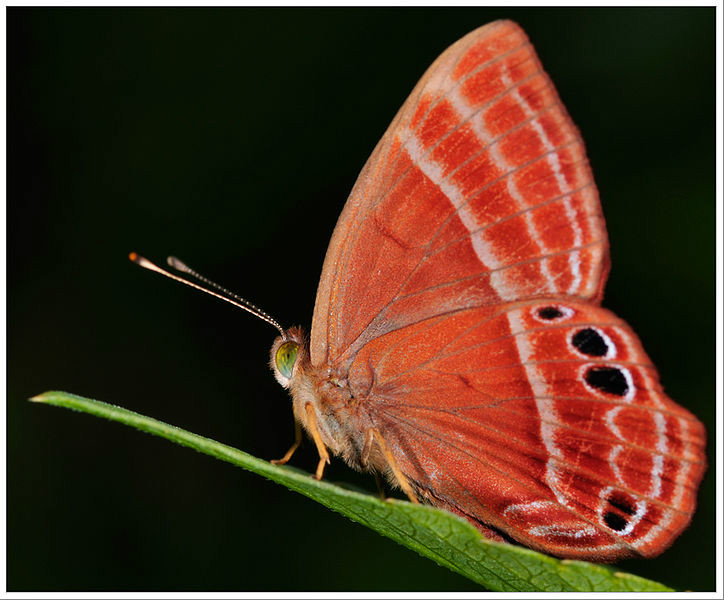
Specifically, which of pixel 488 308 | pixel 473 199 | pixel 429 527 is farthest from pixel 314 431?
pixel 473 199

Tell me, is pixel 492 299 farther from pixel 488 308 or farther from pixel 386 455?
pixel 386 455

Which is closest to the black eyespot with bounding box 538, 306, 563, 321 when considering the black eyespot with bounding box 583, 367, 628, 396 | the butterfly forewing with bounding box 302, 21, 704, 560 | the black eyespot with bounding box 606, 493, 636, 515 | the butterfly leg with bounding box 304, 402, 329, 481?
the butterfly forewing with bounding box 302, 21, 704, 560

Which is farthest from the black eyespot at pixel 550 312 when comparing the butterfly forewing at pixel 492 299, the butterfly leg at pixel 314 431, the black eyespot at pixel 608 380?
the butterfly leg at pixel 314 431

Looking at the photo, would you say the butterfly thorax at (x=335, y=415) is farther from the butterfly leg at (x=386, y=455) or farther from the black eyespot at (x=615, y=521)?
the black eyespot at (x=615, y=521)

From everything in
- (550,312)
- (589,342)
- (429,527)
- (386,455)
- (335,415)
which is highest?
(550,312)

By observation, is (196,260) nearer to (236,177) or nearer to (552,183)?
(236,177)

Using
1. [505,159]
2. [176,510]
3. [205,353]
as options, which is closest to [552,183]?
[505,159]
